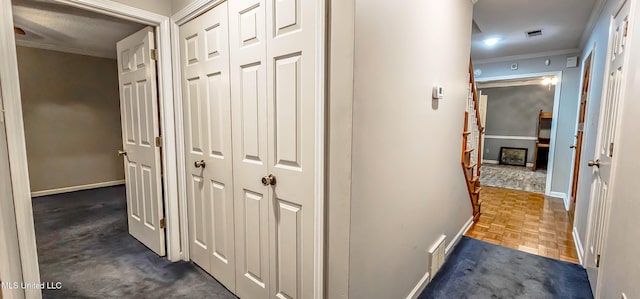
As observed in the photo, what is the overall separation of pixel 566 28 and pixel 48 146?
7151 mm

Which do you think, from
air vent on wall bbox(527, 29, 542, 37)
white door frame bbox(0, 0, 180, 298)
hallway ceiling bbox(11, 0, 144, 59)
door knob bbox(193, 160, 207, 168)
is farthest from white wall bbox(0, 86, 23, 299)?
air vent on wall bbox(527, 29, 542, 37)

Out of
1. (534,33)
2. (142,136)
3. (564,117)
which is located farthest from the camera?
(564,117)

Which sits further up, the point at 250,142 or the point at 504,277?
the point at 250,142

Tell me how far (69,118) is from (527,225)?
6.44 meters

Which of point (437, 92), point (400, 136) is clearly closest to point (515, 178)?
point (437, 92)

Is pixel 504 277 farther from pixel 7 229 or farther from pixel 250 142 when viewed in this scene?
pixel 7 229

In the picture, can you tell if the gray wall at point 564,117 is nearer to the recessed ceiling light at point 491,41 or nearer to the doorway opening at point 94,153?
the recessed ceiling light at point 491,41

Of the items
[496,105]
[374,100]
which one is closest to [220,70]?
[374,100]

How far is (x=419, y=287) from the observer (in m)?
1.77

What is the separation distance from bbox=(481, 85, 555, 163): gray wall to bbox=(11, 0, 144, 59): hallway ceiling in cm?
849

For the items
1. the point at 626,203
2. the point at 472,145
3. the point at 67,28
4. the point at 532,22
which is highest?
the point at 532,22

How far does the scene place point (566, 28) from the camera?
3189 mm

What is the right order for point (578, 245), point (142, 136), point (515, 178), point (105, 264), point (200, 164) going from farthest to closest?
1. point (515, 178)
2. point (578, 245)
3. point (142, 136)
4. point (105, 264)
5. point (200, 164)

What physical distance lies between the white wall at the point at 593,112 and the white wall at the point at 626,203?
805mm
